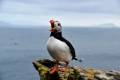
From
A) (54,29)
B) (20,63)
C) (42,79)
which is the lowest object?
(20,63)

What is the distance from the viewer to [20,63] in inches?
4872

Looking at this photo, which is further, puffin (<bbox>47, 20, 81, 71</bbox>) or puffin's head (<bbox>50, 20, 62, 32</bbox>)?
puffin's head (<bbox>50, 20, 62, 32</bbox>)

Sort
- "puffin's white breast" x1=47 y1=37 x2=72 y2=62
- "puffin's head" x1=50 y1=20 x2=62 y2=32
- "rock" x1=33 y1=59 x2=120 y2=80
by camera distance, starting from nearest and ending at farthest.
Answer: "rock" x1=33 y1=59 x2=120 y2=80 < "puffin's white breast" x1=47 y1=37 x2=72 y2=62 < "puffin's head" x1=50 y1=20 x2=62 y2=32

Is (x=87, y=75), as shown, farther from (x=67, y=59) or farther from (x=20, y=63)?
(x=20, y=63)

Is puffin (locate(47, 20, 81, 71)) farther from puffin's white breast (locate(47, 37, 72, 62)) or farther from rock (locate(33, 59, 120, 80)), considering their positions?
rock (locate(33, 59, 120, 80))

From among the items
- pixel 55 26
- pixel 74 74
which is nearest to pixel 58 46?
pixel 55 26

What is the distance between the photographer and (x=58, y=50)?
46.7 feet

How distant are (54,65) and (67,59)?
705 mm

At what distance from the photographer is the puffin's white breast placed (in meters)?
14.1

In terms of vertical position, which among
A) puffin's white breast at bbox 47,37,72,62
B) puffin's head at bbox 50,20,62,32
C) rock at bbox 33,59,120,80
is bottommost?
rock at bbox 33,59,120,80

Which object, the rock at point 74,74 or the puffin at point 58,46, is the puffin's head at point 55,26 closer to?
the puffin at point 58,46

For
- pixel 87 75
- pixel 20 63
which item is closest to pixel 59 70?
pixel 87 75

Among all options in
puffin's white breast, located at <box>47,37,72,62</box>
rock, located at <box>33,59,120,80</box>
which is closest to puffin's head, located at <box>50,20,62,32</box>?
puffin's white breast, located at <box>47,37,72,62</box>

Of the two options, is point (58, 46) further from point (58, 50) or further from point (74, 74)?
point (74, 74)
